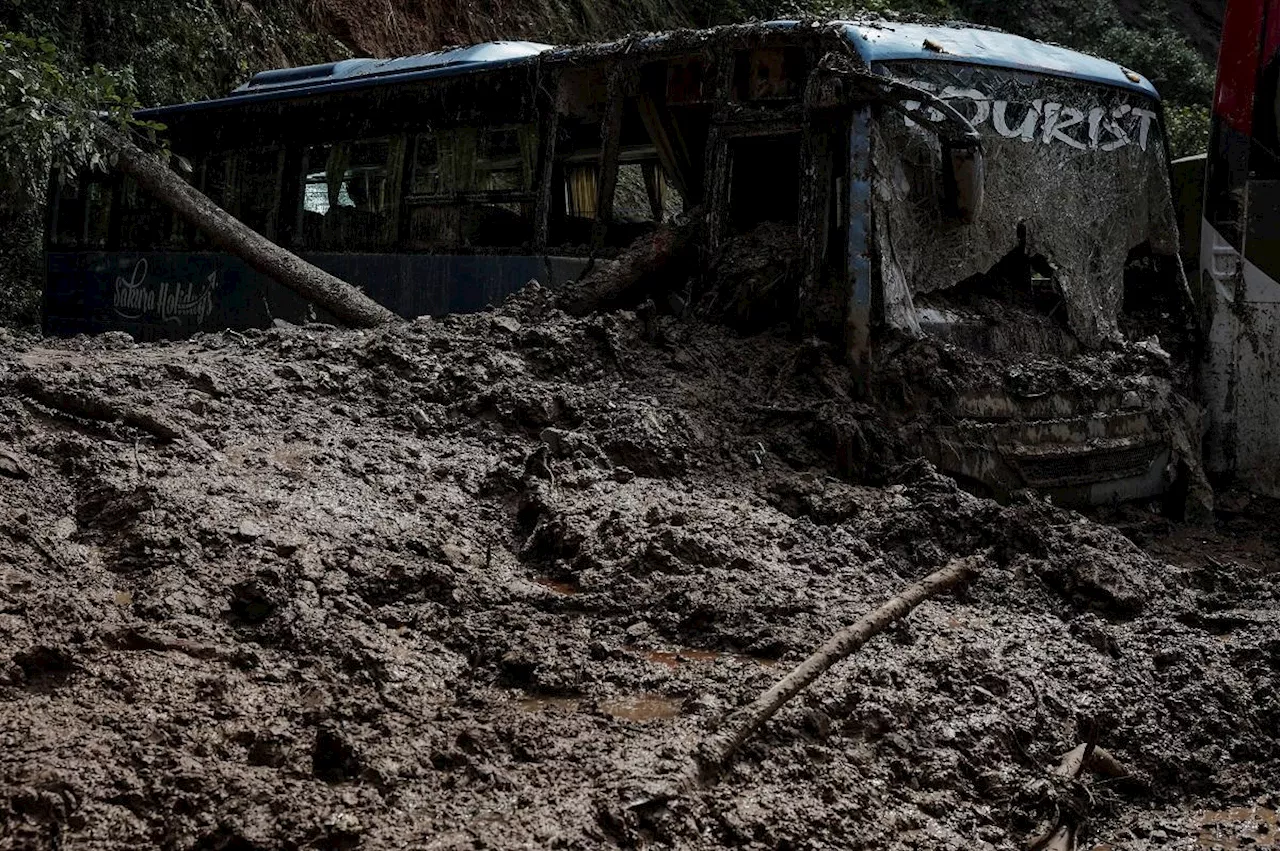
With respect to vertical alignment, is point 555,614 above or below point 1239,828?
above

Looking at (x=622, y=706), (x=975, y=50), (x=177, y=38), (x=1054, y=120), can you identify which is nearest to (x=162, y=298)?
(x=177, y=38)

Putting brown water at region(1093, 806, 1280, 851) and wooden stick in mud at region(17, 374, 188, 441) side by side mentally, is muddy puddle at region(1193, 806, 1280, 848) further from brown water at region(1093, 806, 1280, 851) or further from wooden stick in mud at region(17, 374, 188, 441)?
wooden stick in mud at region(17, 374, 188, 441)

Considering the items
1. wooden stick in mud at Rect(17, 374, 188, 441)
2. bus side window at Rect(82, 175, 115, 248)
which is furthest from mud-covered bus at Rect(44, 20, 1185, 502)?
wooden stick in mud at Rect(17, 374, 188, 441)

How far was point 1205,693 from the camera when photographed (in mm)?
4539

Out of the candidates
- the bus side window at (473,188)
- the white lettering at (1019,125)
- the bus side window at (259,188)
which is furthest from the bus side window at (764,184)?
the bus side window at (259,188)

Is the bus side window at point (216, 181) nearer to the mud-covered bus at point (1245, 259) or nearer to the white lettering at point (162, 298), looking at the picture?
the white lettering at point (162, 298)

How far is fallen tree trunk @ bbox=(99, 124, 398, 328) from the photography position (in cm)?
927

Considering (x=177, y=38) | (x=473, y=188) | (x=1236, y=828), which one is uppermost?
(x=177, y=38)

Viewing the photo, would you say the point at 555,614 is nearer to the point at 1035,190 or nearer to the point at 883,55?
the point at 883,55

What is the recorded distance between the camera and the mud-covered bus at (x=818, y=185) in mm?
6977

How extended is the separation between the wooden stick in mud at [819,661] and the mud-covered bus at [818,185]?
59.2 inches

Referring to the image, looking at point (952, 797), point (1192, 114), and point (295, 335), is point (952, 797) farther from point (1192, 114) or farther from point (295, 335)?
point (1192, 114)

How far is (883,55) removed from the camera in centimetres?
711

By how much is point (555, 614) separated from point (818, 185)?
317 cm
